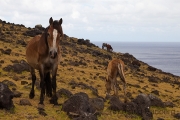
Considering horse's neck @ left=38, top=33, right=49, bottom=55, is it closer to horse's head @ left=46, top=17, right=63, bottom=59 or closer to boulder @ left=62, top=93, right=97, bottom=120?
horse's head @ left=46, top=17, right=63, bottom=59

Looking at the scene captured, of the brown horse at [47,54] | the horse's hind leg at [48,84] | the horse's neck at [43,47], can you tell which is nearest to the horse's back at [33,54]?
the brown horse at [47,54]

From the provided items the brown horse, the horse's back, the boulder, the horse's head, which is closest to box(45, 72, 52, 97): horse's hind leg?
the brown horse

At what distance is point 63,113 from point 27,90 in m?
4.87

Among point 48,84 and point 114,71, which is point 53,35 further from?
point 114,71

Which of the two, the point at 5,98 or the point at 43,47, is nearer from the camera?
the point at 5,98

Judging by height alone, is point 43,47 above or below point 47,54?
above

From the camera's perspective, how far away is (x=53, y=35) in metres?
9.79

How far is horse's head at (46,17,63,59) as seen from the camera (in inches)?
374

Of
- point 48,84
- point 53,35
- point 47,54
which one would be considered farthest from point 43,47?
point 48,84

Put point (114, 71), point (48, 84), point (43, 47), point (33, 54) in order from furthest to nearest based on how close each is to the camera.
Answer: point (114, 71)
point (48, 84)
point (33, 54)
point (43, 47)

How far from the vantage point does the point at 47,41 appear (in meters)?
10.5

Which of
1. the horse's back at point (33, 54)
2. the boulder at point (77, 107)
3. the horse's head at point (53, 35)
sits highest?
the horse's head at point (53, 35)

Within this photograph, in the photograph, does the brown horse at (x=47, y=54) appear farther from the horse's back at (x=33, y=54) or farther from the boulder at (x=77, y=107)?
the boulder at (x=77, y=107)

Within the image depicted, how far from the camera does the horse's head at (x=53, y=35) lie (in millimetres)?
9500
